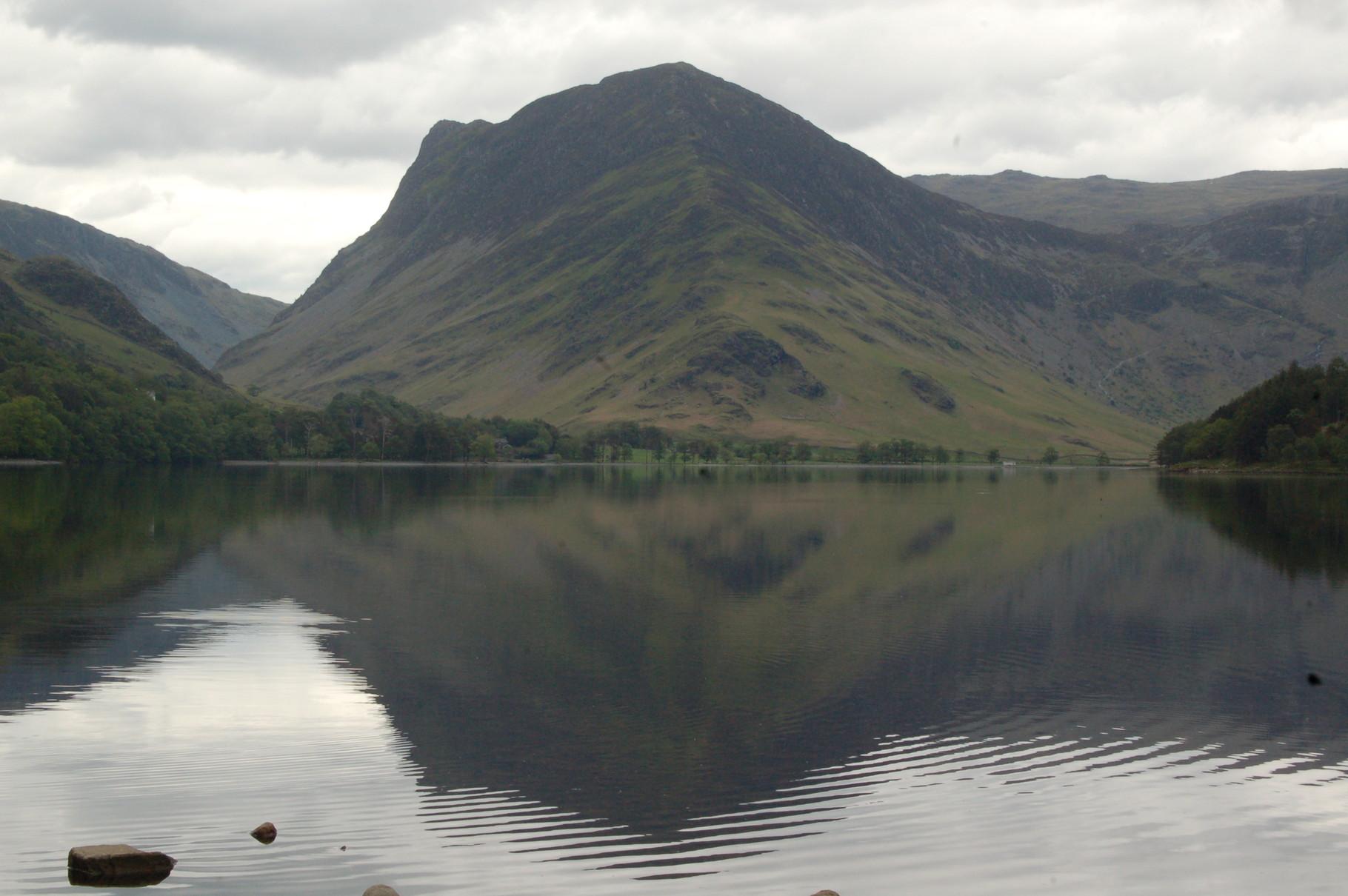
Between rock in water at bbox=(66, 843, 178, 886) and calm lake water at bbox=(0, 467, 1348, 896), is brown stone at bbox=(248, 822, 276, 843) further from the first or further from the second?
rock in water at bbox=(66, 843, 178, 886)

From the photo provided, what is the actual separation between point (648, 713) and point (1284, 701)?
60.7ft

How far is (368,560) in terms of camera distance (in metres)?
61.6

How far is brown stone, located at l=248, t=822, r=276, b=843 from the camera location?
63.7 ft

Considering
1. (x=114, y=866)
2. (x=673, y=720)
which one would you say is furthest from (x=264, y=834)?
(x=673, y=720)

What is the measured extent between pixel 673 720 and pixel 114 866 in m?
13.9

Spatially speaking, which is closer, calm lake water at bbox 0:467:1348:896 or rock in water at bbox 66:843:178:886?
rock in water at bbox 66:843:178:886

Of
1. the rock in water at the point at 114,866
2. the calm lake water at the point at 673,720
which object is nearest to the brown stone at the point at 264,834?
the calm lake water at the point at 673,720

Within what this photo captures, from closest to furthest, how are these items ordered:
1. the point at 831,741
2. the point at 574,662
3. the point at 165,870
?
1. the point at 165,870
2. the point at 831,741
3. the point at 574,662

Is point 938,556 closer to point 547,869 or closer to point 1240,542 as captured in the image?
point 1240,542

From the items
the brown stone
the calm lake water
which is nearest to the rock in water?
the calm lake water

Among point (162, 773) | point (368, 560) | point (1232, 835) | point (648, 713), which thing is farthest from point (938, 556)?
point (162, 773)

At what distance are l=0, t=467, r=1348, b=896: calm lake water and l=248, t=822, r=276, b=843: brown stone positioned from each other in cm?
35

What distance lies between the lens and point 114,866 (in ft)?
57.4

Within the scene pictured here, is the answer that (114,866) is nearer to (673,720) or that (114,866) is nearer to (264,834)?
(264,834)
